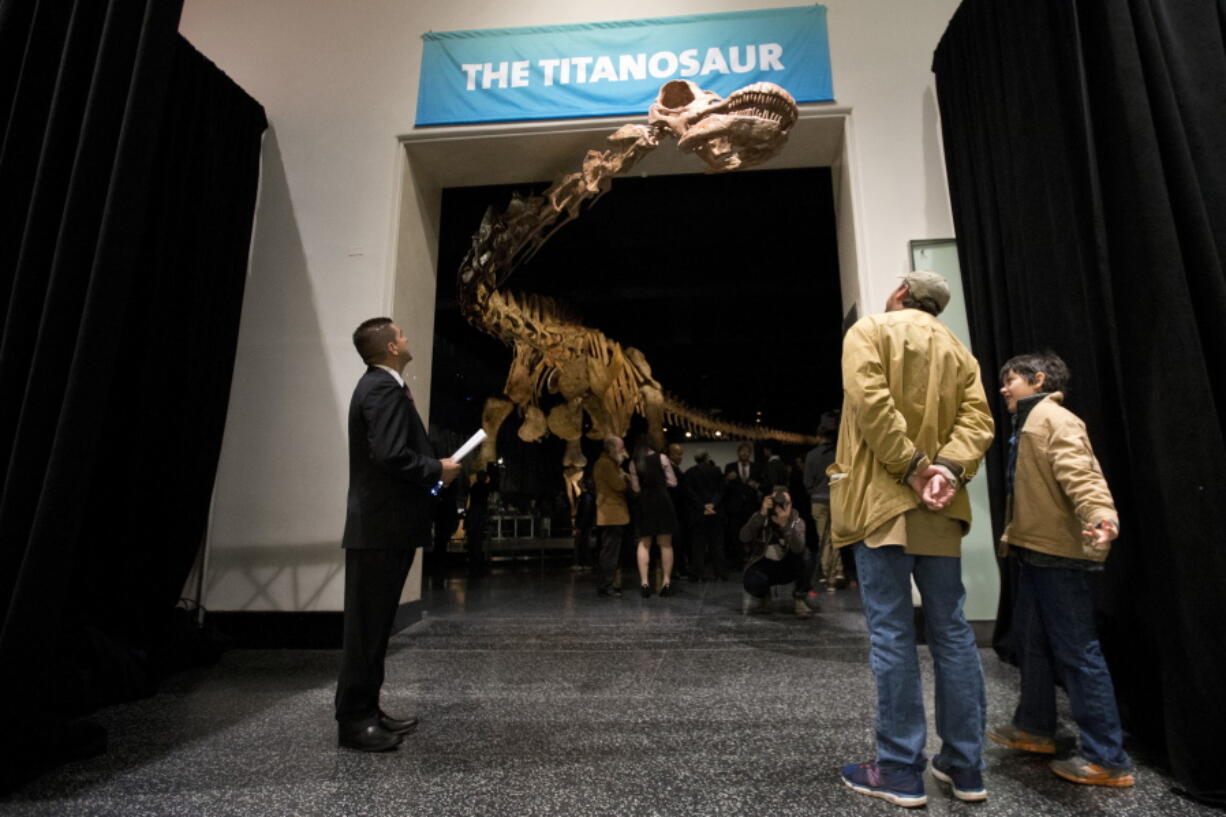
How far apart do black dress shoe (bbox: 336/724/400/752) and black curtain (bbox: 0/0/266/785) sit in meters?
0.85

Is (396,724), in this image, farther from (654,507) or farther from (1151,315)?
(654,507)

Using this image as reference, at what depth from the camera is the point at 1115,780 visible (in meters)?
1.90

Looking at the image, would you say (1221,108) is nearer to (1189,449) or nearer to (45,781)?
(1189,449)

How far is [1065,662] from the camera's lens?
202 cm

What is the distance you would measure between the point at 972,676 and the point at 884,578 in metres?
0.37

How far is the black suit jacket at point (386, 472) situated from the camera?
2.29 metres

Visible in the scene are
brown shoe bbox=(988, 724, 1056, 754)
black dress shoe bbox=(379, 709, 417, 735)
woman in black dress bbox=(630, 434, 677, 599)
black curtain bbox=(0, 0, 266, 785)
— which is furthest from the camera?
woman in black dress bbox=(630, 434, 677, 599)

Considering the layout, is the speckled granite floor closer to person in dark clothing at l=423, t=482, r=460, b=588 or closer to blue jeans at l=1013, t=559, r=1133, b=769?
blue jeans at l=1013, t=559, r=1133, b=769

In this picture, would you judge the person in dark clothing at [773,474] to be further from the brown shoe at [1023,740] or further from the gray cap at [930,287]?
the gray cap at [930,287]

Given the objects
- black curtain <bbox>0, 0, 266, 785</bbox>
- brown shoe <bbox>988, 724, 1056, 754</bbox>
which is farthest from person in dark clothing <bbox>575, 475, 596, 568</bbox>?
brown shoe <bbox>988, 724, 1056, 754</bbox>

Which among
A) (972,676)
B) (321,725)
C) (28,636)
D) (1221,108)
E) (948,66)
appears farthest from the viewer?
(948,66)

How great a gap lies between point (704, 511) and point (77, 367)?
19.3ft

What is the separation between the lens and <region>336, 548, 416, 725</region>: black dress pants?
89.8 inches

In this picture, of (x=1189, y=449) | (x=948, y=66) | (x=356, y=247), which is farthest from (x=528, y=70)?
(x=1189, y=449)
